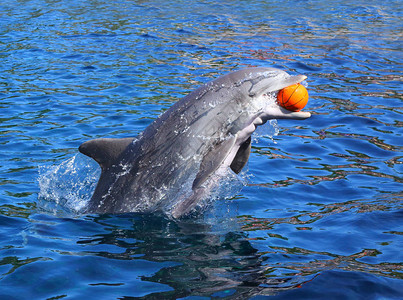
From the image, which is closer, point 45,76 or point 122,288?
point 122,288

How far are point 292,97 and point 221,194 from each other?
1.61m

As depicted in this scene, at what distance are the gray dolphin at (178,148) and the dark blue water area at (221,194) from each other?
0.92 ft

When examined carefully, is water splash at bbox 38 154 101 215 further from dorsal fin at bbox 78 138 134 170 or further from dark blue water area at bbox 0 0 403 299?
dorsal fin at bbox 78 138 134 170

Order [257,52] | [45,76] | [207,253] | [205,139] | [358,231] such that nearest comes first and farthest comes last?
[207,253]
[358,231]
[205,139]
[45,76]
[257,52]

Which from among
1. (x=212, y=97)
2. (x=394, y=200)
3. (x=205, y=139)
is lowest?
(x=394, y=200)

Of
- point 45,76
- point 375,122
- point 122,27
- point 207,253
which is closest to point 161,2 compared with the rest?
point 122,27

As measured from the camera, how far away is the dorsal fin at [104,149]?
7242mm

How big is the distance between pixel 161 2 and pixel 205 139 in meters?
18.8

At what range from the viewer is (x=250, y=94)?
24.7 ft

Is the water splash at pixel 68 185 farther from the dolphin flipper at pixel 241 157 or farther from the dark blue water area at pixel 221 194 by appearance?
the dolphin flipper at pixel 241 157

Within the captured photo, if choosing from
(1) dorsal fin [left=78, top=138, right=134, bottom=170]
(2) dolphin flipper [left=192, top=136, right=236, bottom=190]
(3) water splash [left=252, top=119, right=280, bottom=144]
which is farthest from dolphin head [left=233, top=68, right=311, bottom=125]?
(1) dorsal fin [left=78, top=138, right=134, bottom=170]

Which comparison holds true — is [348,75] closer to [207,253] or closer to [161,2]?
[207,253]

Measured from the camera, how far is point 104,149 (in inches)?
287

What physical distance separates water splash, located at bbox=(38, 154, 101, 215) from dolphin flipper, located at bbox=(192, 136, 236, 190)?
1.71m
